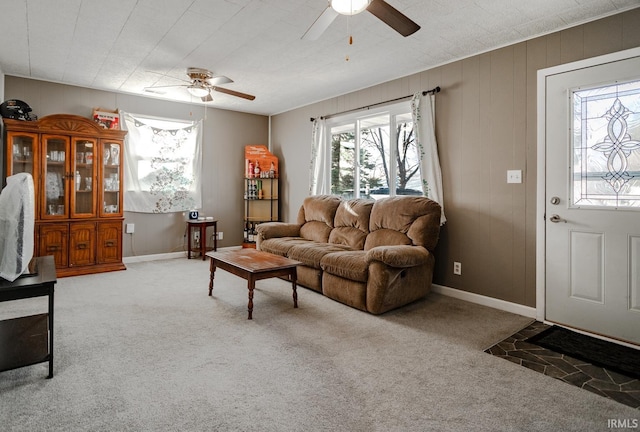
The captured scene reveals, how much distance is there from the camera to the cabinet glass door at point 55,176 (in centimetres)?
438

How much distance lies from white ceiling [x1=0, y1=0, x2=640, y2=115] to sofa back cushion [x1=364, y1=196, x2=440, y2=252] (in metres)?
1.54

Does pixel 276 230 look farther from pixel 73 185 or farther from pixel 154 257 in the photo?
pixel 73 185

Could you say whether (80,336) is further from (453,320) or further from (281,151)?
(281,151)

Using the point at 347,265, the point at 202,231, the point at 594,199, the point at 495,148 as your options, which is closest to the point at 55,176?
the point at 202,231

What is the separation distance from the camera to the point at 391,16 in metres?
2.12

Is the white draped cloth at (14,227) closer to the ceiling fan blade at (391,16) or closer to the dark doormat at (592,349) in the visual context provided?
the ceiling fan blade at (391,16)

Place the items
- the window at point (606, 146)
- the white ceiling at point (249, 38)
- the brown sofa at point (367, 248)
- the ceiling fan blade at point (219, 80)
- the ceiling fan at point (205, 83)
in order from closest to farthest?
1. the window at point (606, 146)
2. the white ceiling at point (249, 38)
3. the brown sofa at point (367, 248)
4. the ceiling fan blade at point (219, 80)
5. the ceiling fan at point (205, 83)

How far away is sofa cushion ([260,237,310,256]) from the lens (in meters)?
4.18

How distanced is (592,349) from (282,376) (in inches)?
87.1

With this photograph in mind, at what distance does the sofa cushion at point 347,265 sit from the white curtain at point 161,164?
127 inches

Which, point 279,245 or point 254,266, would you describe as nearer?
point 254,266

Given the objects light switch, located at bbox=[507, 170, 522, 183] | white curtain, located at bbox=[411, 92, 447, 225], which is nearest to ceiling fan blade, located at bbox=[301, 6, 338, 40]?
white curtain, located at bbox=[411, 92, 447, 225]

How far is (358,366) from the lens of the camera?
223cm

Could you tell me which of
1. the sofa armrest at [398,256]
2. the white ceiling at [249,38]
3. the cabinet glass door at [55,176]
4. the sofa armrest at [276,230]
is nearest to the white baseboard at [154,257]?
the cabinet glass door at [55,176]
